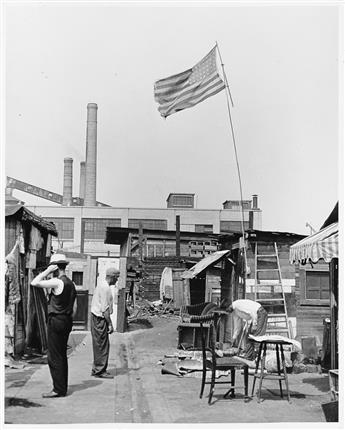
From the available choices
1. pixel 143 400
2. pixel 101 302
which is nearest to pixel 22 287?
pixel 101 302

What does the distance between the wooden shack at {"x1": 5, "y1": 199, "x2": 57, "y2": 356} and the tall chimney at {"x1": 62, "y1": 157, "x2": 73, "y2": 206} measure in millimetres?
40690

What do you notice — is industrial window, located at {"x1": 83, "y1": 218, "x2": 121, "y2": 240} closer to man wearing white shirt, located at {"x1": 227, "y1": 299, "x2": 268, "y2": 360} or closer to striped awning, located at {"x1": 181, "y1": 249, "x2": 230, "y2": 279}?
striped awning, located at {"x1": 181, "y1": 249, "x2": 230, "y2": 279}

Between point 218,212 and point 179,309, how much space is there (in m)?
32.7

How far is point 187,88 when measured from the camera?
46.2 feet

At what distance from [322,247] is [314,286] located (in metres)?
6.56

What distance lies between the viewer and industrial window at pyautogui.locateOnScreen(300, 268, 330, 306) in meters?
14.7

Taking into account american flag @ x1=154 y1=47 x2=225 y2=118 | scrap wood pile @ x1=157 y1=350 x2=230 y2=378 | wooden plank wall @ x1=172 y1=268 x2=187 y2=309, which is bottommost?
scrap wood pile @ x1=157 y1=350 x2=230 y2=378

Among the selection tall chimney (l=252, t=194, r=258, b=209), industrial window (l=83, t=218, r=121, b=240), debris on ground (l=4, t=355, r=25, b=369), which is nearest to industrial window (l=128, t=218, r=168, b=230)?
industrial window (l=83, t=218, r=121, b=240)

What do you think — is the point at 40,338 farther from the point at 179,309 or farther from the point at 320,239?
the point at 179,309

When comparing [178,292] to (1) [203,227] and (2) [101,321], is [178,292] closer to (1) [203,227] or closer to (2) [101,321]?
(2) [101,321]

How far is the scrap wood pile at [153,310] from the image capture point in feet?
80.3

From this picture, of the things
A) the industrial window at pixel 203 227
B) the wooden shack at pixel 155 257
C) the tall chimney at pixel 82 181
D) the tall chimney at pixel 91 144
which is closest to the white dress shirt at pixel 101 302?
→ the wooden shack at pixel 155 257

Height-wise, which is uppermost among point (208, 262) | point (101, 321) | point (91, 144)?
point (91, 144)

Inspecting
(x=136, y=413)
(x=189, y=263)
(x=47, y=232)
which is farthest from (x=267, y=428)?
(x=189, y=263)
